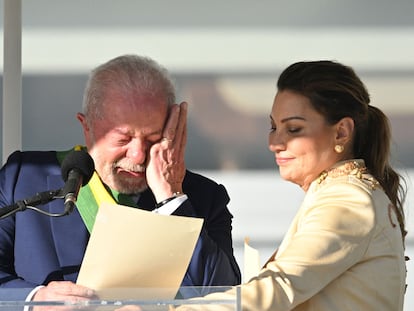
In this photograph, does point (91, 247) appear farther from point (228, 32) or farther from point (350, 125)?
point (228, 32)

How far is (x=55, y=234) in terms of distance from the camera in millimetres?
3578

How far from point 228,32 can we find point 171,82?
141 cm

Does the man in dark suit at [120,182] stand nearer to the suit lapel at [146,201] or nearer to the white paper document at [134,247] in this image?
the suit lapel at [146,201]

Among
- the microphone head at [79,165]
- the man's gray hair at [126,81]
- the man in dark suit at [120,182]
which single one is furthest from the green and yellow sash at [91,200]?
the microphone head at [79,165]

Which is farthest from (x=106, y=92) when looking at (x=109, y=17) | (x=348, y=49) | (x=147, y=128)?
(x=348, y=49)

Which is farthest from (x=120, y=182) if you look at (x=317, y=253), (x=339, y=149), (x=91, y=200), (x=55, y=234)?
(x=317, y=253)

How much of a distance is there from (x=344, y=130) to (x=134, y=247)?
2.22 ft

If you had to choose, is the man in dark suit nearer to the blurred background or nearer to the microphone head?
the microphone head

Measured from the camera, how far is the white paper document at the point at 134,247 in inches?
113

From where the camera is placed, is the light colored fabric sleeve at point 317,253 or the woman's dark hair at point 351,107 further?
the woman's dark hair at point 351,107

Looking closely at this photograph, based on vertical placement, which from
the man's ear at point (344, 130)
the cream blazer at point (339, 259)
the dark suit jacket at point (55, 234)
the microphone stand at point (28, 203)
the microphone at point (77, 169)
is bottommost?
the dark suit jacket at point (55, 234)

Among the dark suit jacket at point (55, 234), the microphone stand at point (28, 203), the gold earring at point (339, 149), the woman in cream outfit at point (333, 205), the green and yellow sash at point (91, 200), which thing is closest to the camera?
the microphone stand at point (28, 203)

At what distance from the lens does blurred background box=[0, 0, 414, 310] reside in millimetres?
4988

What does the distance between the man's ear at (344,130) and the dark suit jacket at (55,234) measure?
52 cm
